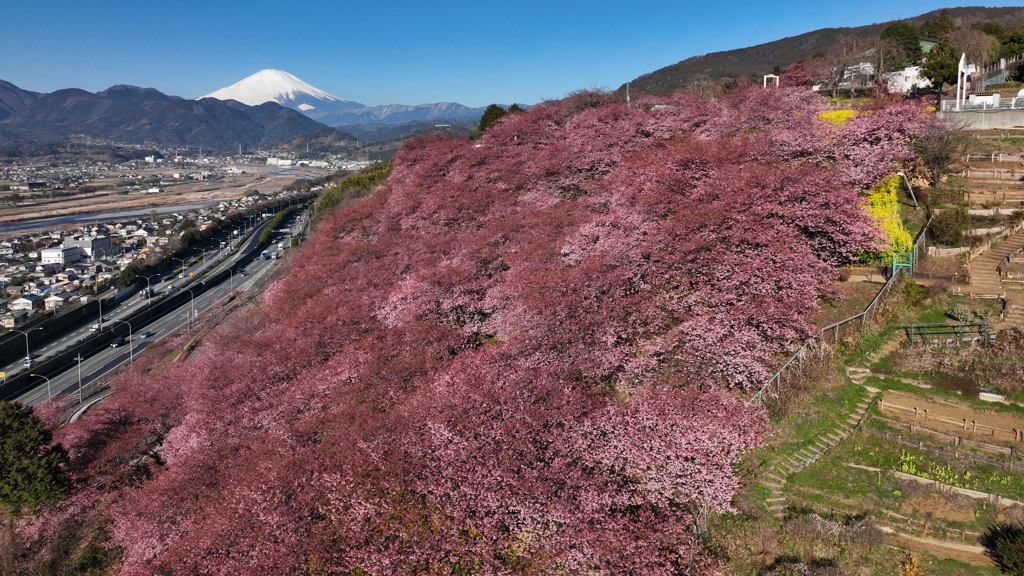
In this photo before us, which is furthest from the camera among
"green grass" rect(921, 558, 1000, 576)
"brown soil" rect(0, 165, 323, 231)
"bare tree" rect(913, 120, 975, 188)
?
"brown soil" rect(0, 165, 323, 231)

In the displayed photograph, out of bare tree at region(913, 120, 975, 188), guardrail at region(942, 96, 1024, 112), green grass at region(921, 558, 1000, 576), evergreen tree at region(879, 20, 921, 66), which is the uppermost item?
evergreen tree at region(879, 20, 921, 66)

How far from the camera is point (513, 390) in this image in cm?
1112

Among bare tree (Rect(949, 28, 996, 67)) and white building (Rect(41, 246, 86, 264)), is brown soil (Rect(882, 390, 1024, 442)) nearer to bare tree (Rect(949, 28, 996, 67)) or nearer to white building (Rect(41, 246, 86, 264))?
bare tree (Rect(949, 28, 996, 67))

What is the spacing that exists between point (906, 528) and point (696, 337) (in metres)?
5.27

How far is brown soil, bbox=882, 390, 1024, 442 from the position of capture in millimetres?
11219

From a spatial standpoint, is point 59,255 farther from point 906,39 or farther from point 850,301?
point 906,39

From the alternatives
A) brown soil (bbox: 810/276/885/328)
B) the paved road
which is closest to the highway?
the paved road

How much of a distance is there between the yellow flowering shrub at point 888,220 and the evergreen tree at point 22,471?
26.6 m

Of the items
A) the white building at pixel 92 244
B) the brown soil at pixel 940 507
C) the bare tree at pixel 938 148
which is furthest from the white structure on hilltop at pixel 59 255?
the bare tree at pixel 938 148

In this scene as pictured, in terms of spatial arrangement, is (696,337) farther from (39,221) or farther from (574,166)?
(39,221)

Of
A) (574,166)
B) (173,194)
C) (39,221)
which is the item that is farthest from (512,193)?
(173,194)

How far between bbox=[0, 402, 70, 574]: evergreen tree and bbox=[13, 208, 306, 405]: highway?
18.5m

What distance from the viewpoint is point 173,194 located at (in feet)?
592

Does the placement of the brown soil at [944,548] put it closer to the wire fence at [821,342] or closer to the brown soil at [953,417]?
the brown soil at [953,417]
